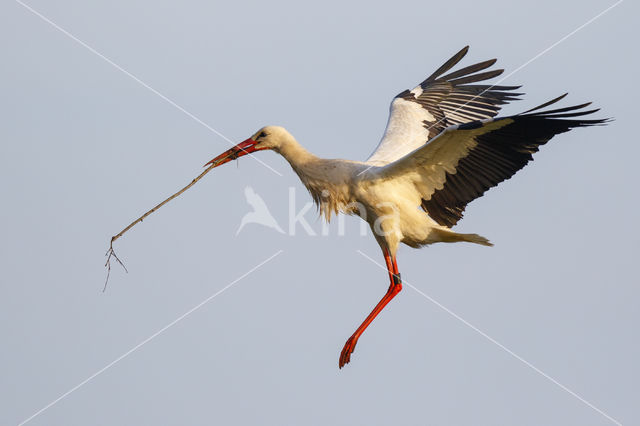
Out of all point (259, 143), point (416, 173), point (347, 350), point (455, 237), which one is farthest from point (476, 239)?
point (259, 143)

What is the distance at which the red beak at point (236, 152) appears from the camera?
923 cm

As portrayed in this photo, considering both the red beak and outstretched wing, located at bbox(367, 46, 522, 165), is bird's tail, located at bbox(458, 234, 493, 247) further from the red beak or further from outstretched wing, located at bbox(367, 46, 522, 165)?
the red beak

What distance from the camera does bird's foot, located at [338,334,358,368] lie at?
873 centimetres

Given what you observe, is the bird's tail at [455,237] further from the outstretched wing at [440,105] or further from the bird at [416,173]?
the outstretched wing at [440,105]

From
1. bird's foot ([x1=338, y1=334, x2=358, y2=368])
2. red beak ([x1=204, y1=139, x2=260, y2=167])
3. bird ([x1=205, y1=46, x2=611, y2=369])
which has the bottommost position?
bird's foot ([x1=338, y1=334, x2=358, y2=368])

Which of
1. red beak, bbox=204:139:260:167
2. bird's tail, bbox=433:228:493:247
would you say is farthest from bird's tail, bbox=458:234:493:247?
red beak, bbox=204:139:260:167

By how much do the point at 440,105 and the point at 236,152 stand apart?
8.94 feet

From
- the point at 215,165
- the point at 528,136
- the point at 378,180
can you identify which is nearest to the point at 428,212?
the point at 378,180

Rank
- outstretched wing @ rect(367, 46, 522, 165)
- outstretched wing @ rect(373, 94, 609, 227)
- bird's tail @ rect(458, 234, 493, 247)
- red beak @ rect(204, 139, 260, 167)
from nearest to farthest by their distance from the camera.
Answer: outstretched wing @ rect(373, 94, 609, 227)
bird's tail @ rect(458, 234, 493, 247)
red beak @ rect(204, 139, 260, 167)
outstretched wing @ rect(367, 46, 522, 165)

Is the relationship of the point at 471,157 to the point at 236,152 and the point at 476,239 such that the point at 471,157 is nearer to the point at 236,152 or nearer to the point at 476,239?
the point at 476,239

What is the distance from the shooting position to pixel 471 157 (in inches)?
329

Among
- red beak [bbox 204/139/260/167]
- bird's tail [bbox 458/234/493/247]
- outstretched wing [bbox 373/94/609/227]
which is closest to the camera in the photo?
outstretched wing [bbox 373/94/609/227]

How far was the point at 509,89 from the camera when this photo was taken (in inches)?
421

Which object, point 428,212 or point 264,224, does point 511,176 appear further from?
point 264,224
